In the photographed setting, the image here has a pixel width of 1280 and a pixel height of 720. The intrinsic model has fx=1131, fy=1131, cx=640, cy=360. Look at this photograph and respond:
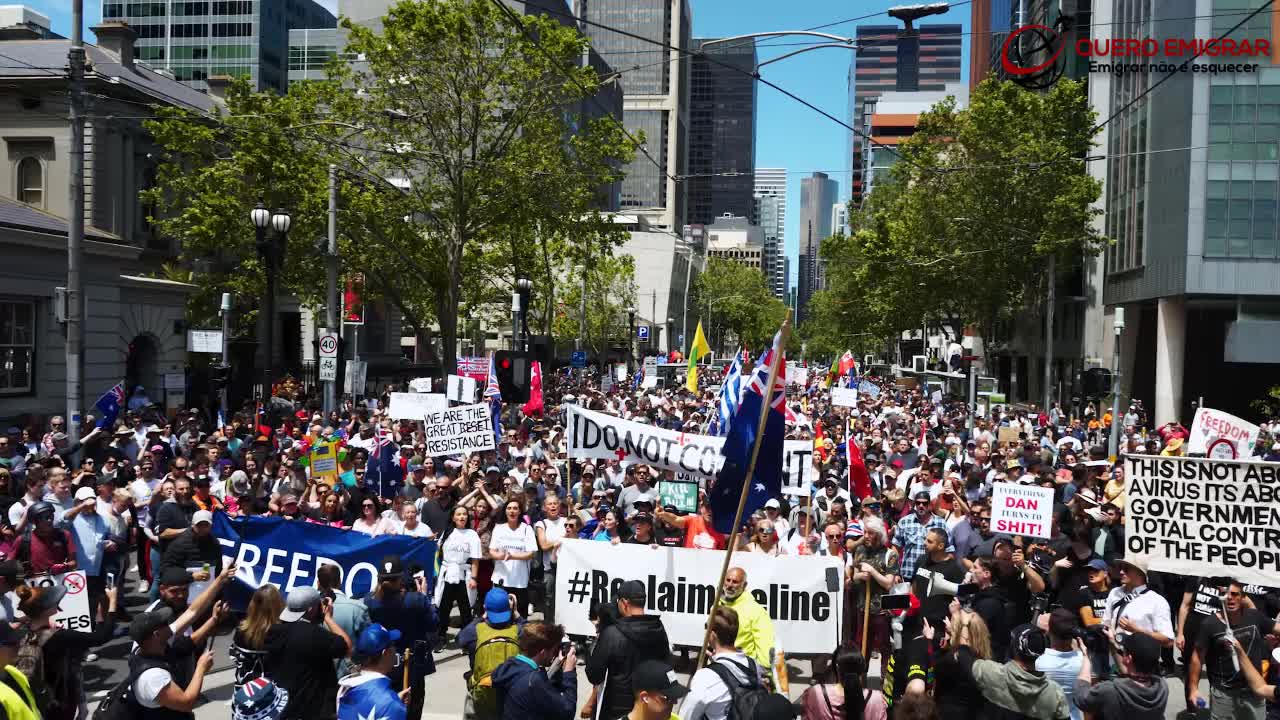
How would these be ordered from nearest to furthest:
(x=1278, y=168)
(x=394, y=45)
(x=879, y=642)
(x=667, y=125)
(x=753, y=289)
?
1. (x=879, y=642)
2. (x=394, y=45)
3. (x=1278, y=168)
4. (x=753, y=289)
5. (x=667, y=125)

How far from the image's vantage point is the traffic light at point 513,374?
21672 millimetres

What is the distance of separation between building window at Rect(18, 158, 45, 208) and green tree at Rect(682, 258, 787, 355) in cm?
7679

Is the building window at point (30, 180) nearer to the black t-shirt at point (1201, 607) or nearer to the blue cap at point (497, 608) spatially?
the blue cap at point (497, 608)

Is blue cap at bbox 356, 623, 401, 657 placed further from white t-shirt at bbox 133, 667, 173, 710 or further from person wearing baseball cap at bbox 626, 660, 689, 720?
person wearing baseball cap at bbox 626, 660, 689, 720

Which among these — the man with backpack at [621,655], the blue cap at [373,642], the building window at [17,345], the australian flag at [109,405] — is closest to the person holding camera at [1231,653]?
the man with backpack at [621,655]

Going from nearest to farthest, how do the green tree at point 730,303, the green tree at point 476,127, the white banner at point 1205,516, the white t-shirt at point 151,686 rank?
1. the white t-shirt at point 151,686
2. the white banner at point 1205,516
3. the green tree at point 476,127
4. the green tree at point 730,303

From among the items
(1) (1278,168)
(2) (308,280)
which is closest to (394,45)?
(2) (308,280)

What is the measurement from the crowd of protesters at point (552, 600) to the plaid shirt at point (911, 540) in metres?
0.02

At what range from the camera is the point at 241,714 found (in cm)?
614

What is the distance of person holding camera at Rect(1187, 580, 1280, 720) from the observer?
287 inches

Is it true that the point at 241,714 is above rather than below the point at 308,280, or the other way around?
below

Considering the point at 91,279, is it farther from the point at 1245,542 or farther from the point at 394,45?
the point at 1245,542

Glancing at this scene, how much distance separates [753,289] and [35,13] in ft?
A: 284

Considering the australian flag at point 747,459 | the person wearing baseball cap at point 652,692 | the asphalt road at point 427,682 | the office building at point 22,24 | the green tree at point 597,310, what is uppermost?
the office building at point 22,24
